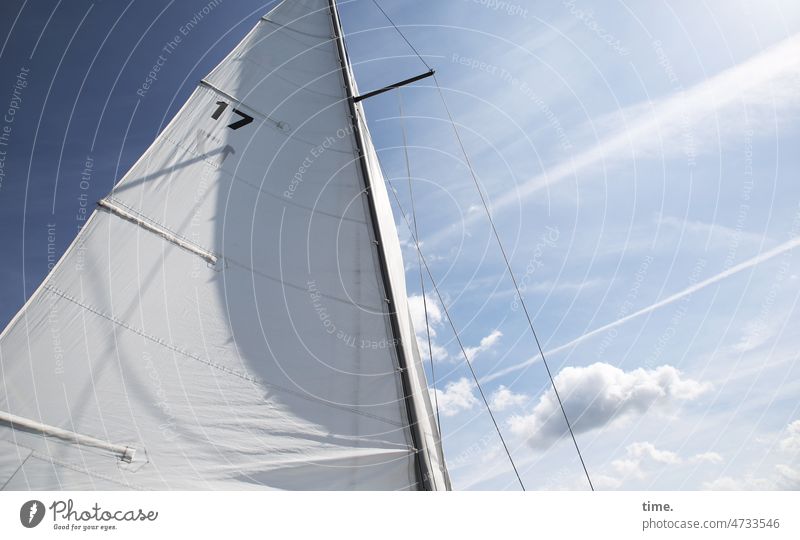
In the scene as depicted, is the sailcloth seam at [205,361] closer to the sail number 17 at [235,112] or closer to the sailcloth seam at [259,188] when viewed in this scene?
the sailcloth seam at [259,188]

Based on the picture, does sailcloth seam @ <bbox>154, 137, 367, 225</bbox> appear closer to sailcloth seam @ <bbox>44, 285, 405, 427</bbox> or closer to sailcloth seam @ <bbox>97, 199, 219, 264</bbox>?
sailcloth seam @ <bbox>97, 199, 219, 264</bbox>

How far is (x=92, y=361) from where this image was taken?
17.1 feet

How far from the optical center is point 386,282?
7.08m

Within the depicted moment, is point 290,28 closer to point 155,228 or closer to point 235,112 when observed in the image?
point 235,112

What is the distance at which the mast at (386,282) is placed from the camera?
19.9 ft

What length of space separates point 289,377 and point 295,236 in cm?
224

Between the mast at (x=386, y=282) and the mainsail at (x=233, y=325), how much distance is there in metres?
0.03

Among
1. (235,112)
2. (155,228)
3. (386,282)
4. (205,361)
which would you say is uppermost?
(235,112)

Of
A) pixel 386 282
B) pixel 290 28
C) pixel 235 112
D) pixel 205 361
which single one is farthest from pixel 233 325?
pixel 290 28
